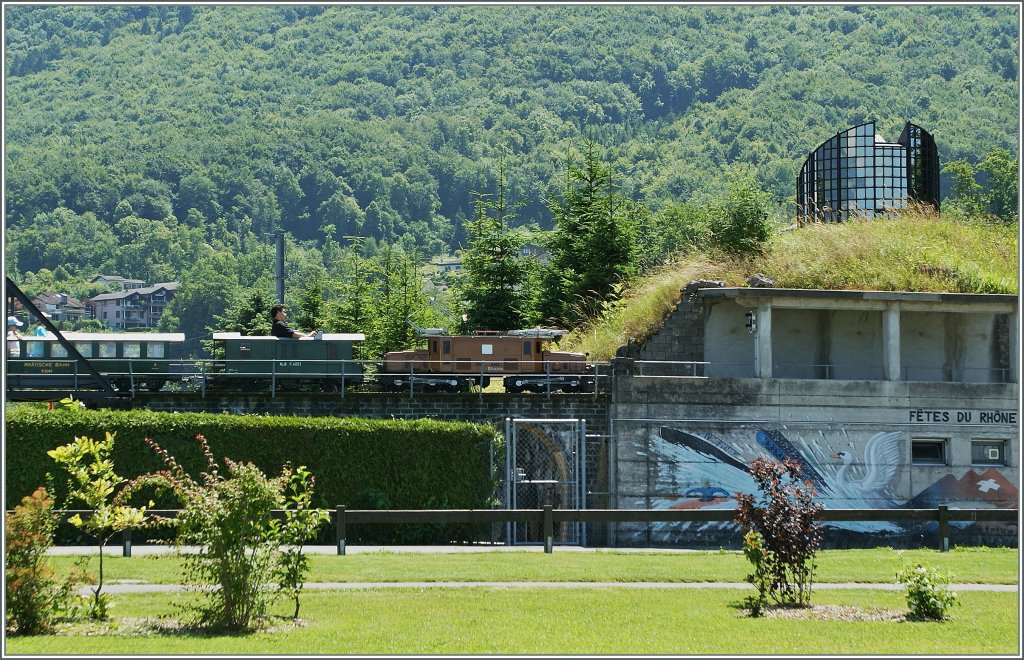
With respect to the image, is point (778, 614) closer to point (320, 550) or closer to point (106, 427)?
point (320, 550)

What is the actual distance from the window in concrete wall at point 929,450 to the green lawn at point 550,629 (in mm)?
14952

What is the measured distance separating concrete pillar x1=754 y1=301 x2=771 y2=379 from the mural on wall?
5.89 ft

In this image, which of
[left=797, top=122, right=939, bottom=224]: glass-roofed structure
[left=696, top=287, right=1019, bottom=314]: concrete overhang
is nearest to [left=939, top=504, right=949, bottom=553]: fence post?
[left=696, top=287, right=1019, bottom=314]: concrete overhang

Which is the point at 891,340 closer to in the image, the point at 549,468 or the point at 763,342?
the point at 763,342

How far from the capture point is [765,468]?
19219 mm

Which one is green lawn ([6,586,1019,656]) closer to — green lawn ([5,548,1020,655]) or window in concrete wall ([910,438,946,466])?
green lawn ([5,548,1020,655])

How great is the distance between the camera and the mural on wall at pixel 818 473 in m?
33.3

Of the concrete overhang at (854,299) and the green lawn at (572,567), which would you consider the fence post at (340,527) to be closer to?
the green lawn at (572,567)

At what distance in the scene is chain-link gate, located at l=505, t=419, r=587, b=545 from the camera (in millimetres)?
33031

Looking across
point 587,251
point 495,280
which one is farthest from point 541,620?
point 587,251

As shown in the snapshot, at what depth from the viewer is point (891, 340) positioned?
3522 cm

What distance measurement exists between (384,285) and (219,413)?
3683 cm

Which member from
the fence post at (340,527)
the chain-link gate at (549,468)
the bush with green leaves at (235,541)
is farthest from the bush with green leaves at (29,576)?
the chain-link gate at (549,468)

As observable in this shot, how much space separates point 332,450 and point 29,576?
14.7 meters
